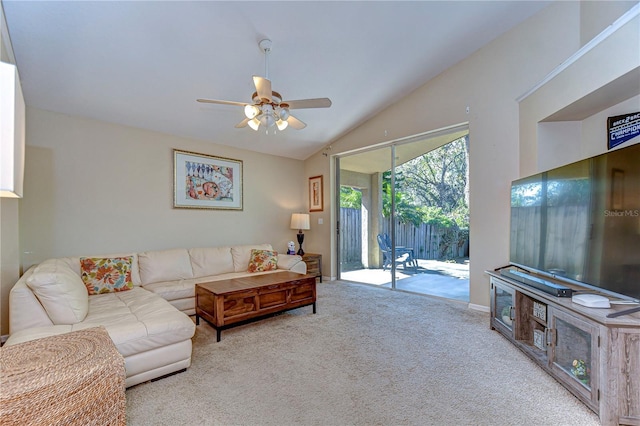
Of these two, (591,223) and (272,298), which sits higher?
(591,223)

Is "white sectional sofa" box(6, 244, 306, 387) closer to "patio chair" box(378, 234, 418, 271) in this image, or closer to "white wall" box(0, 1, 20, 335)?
"white wall" box(0, 1, 20, 335)

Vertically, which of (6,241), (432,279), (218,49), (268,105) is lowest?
(432,279)

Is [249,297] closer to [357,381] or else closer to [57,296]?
[357,381]

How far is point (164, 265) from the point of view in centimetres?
382

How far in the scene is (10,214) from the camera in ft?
8.37

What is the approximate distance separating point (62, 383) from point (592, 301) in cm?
299

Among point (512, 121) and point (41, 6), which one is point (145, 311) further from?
point (512, 121)

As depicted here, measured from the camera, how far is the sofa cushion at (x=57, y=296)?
2088mm

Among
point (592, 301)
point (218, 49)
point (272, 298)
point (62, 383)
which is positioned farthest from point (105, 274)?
point (592, 301)

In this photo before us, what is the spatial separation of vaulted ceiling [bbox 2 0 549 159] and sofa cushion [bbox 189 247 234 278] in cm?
181

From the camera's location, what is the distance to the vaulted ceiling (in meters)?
2.45

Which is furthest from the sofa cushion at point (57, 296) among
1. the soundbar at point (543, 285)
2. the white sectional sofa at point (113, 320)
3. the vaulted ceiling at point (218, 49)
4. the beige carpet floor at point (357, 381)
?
the soundbar at point (543, 285)

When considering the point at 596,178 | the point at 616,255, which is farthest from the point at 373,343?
the point at 596,178
